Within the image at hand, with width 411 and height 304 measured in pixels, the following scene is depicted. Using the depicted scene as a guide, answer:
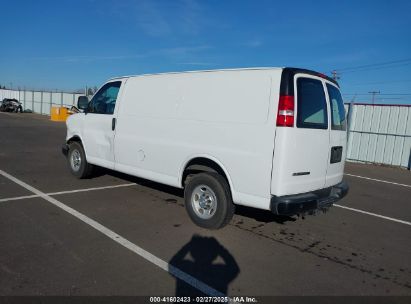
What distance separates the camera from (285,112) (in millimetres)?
4379

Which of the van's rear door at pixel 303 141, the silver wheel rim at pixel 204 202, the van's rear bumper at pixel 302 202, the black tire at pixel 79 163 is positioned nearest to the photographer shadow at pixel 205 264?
the silver wheel rim at pixel 204 202

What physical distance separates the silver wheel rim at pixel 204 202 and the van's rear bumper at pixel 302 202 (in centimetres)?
99

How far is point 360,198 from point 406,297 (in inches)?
181

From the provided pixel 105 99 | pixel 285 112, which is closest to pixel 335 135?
pixel 285 112

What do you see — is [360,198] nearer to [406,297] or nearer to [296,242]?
[296,242]

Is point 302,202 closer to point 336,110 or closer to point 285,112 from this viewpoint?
point 285,112

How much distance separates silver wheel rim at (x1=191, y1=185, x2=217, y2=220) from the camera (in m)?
5.15

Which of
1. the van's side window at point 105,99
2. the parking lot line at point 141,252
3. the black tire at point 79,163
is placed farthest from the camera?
the black tire at point 79,163

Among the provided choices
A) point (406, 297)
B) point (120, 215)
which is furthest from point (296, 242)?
point (120, 215)

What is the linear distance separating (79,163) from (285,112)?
5.10 meters

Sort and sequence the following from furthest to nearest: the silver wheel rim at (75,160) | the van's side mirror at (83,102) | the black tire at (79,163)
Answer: the silver wheel rim at (75,160) < the black tire at (79,163) < the van's side mirror at (83,102)

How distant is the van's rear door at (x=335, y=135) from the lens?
16.7ft

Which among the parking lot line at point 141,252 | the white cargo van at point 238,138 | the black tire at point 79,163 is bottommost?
the parking lot line at point 141,252

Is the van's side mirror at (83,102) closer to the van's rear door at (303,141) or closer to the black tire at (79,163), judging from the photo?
the black tire at (79,163)
